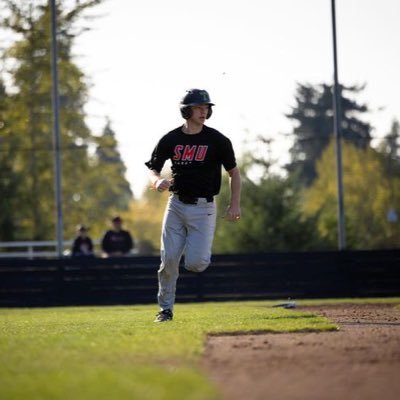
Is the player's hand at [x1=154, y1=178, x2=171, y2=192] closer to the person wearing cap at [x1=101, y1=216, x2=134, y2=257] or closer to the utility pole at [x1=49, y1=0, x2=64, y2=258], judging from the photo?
the person wearing cap at [x1=101, y1=216, x2=134, y2=257]

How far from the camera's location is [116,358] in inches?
262

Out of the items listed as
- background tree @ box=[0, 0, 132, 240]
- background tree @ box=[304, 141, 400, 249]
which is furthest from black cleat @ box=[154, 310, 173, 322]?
background tree @ box=[304, 141, 400, 249]

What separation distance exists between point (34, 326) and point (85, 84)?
78.2 ft

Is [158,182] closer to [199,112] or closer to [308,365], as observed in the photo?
[199,112]

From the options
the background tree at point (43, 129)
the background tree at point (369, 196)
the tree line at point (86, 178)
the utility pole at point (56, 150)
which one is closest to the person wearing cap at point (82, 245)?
the utility pole at point (56, 150)

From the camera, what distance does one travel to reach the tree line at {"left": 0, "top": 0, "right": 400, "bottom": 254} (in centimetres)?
2855

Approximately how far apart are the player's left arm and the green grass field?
1026 mm

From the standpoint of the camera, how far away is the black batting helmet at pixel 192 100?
9.73 metres

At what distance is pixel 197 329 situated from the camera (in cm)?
857

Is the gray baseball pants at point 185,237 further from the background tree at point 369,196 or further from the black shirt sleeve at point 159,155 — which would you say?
the background tree at point 369,196

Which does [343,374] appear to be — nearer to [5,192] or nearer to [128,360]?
[128,360]

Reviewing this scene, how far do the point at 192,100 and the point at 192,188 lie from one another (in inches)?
33.7

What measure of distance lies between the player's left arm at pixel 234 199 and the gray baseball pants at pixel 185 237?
19cm

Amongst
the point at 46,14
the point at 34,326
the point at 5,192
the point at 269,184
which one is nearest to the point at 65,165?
the point at 5,192
